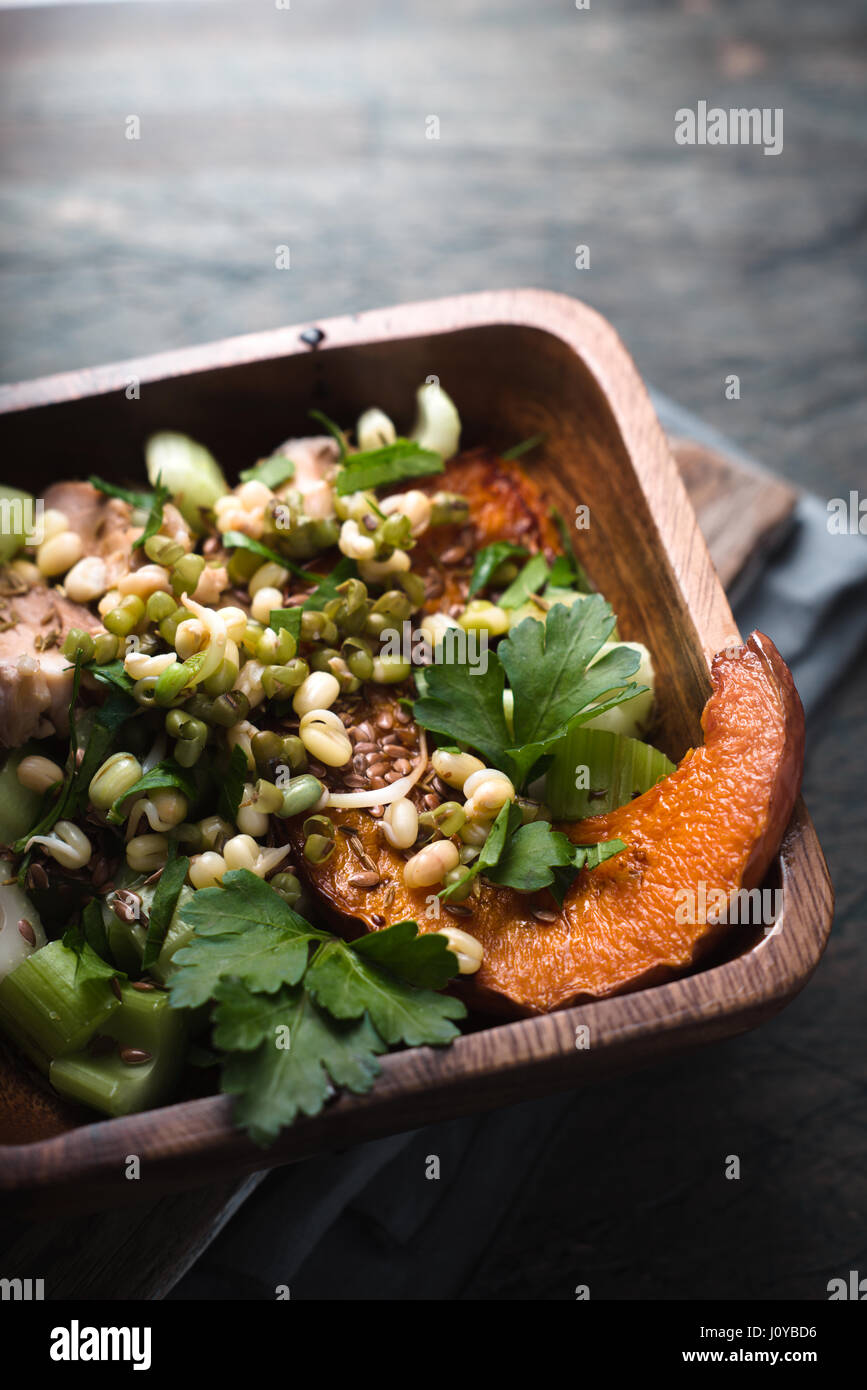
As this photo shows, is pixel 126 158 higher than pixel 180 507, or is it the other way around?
pixel 126 158

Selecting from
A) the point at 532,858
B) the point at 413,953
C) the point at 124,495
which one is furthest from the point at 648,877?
the point at 124,495

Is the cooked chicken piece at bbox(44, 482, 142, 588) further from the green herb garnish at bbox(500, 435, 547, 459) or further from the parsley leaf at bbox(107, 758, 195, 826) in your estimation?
the green herb garnish at bbox(500, 435, 547, 459)

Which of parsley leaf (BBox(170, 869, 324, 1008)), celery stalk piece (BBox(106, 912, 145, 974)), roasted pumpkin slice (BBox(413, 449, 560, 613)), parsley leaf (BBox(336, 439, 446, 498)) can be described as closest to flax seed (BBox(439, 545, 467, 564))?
roasted pumpkin slice (BBox(413, 449, 560, 613))

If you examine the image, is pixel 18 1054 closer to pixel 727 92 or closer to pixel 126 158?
pixel 126 158

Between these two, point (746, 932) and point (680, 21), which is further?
point (680, 21)

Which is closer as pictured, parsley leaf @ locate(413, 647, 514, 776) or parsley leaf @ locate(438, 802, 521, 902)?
parsley leaf @ locate(438, 802, 521, 902)

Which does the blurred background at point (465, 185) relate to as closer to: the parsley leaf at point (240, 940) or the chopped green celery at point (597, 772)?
the chopped green celery at point (597, 772)
